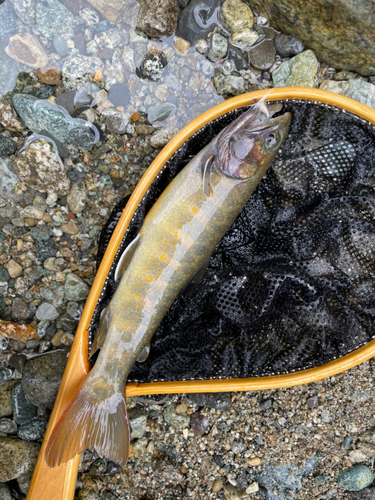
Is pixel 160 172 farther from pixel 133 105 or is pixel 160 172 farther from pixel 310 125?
pixel 310 125

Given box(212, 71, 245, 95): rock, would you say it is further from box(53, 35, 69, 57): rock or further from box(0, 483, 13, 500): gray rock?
box(0, 483, 13, 500): gray rock

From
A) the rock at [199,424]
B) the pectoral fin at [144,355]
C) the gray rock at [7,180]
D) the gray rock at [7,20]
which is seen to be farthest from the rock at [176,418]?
the gray rock at [7,20]

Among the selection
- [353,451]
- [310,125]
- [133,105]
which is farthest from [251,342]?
[133,105]

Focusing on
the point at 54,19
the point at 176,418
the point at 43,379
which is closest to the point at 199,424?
the point at 176,418

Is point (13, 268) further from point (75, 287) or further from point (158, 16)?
point (158, 16)

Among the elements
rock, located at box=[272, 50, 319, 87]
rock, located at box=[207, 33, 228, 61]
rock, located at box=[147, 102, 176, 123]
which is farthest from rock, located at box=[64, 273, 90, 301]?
rock, located at box=[272, 50, 319, 87]

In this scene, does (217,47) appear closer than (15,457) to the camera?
No

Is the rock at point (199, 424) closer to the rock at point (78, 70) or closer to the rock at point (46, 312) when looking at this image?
the rock at point (46, 312)
